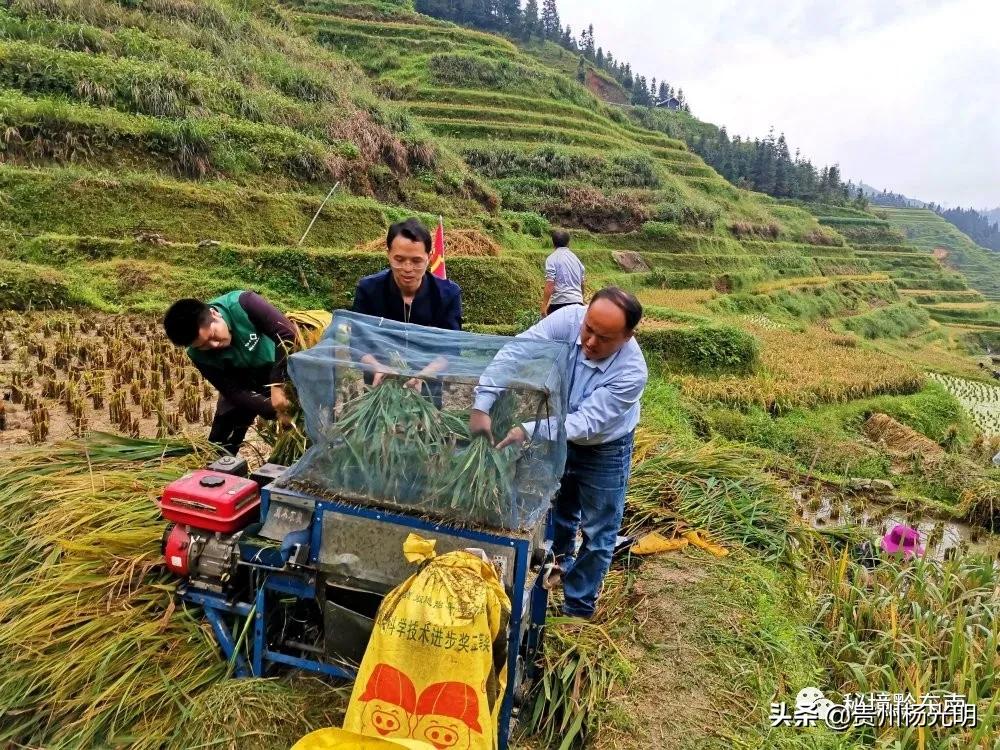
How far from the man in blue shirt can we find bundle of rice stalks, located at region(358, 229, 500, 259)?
916 cm

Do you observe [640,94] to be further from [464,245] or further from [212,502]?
[212,502]

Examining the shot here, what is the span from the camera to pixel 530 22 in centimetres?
6700

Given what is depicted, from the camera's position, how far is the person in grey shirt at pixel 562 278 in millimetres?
6113

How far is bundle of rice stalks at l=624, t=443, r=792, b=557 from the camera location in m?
3.96

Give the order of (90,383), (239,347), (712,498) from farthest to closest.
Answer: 1. (90,383)
2. (712,498)
3. (239,347)

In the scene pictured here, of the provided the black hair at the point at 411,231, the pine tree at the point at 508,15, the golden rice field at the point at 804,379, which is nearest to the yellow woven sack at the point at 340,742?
the black hair at the point at 411,231

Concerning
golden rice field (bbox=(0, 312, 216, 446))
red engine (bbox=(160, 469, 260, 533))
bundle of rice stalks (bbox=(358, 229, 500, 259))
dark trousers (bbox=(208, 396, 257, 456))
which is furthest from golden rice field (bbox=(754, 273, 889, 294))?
red engine (bbox=(160, 469, 260, 533))

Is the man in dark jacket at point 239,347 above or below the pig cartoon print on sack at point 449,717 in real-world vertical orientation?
above

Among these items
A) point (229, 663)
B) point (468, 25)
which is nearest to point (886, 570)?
point (229, 663)

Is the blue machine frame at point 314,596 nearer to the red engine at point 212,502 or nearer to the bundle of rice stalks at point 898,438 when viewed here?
the red engine at point 212,502

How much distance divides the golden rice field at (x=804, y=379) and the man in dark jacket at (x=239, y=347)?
8.99 metres

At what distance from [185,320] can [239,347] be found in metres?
0.38

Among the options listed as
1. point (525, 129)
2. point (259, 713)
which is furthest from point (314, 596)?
point (525, 129)

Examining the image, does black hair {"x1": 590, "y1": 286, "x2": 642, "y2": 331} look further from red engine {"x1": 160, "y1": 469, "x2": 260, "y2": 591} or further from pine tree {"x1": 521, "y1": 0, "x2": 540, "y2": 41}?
pine tree {"x1": 521, "y1": 0, "x2": 540, "y2": 41}
